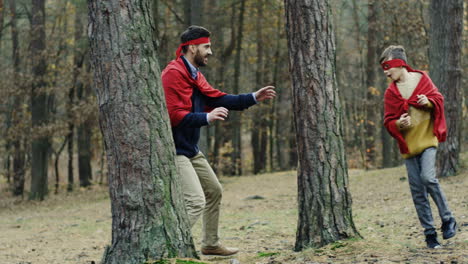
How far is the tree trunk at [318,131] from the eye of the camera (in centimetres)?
554

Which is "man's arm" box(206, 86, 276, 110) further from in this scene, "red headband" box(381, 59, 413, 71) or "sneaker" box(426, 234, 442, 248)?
"sneaker" box(426, 234, 442, 248)

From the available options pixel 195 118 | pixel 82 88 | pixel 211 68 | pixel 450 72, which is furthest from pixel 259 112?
pixel 195 118

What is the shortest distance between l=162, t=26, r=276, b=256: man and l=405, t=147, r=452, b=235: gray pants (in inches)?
64.2

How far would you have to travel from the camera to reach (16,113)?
778 inches

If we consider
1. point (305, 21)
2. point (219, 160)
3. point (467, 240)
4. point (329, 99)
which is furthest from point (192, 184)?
point (219, 160)

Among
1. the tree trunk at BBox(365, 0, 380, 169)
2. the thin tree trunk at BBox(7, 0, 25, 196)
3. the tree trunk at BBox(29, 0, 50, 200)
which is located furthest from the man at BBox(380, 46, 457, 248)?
the thin tree trunk at BBox(7, 0, 25, 196)

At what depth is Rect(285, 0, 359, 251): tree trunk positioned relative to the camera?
18.2ft

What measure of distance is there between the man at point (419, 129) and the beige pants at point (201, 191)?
1979 mm

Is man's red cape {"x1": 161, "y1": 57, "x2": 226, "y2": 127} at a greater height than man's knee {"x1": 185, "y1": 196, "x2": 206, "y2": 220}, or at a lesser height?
greater

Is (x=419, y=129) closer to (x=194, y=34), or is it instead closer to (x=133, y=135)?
(x=194, y=34)

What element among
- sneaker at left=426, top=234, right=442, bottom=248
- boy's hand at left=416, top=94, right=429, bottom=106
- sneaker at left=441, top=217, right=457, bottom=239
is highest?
boy's hand at left=416, top=94, right=429, bottom=106

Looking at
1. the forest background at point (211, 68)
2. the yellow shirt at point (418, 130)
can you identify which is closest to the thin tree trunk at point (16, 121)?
the forest background at point (211, 68)

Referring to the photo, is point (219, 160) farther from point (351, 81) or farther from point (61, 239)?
point (61, 239)

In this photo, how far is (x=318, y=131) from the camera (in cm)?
557
